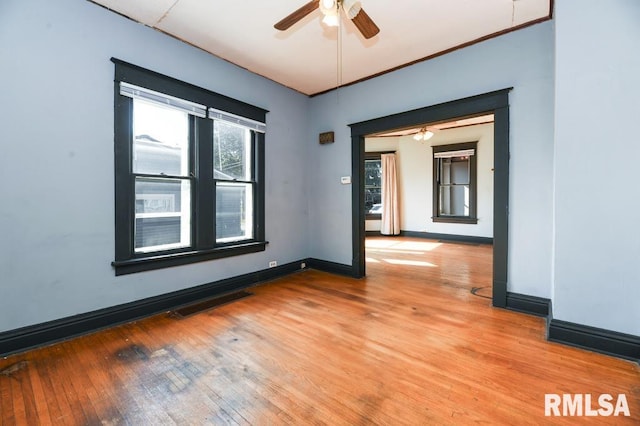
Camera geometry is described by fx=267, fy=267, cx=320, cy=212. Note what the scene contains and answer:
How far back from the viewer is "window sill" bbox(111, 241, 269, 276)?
101 inches

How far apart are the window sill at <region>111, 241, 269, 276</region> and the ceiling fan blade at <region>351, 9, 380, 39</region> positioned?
2770 mm

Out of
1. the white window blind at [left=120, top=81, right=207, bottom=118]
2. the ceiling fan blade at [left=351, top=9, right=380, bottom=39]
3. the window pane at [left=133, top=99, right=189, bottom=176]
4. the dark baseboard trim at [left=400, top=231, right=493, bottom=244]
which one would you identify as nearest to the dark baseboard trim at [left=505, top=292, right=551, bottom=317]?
the ceiling fan blade at [left=351, top=9, right=380, bottom=39]

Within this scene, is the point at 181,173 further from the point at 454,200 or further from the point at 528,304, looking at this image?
the point at 454,200

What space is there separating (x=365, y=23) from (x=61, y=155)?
2.73 meters

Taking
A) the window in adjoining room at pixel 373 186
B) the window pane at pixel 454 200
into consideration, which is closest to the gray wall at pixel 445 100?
the window pane at pixel 454 200

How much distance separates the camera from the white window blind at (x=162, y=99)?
101 inches

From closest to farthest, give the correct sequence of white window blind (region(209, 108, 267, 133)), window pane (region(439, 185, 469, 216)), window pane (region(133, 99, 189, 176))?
1. window pane (region(133, 99, 189, 176))
2. white window blind (region(209, 108, 267, 133))
3. window pane (region(439, 185, 469, 216))

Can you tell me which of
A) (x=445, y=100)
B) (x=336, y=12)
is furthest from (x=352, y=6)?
(x=445, y=100)

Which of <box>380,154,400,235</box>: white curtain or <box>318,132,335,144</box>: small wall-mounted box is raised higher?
<box>318,132,335,144</box>: small wall-mounted box

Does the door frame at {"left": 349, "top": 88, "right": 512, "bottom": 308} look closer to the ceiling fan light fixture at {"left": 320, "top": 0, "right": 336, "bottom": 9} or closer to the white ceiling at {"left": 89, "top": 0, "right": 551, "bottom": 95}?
the white ceiling at {"left": 89, "top": 0, "right": 551, "bottom": 95}

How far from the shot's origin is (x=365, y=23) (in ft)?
6.88

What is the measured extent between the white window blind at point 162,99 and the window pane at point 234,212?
892 millimetres

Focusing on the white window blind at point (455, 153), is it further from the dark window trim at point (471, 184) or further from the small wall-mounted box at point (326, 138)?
the small wall-mounted box at point (326, 138)

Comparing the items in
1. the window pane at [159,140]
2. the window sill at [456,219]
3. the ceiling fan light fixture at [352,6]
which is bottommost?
the window sill at [456,219]
